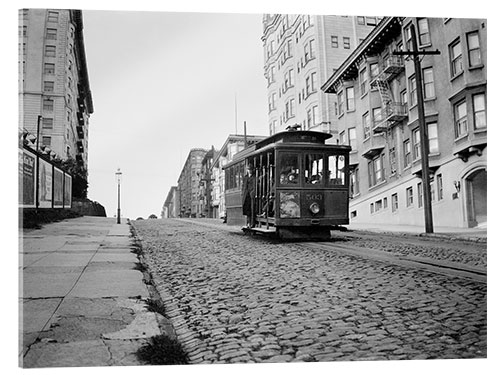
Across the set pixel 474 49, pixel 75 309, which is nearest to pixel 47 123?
pixel 75 309

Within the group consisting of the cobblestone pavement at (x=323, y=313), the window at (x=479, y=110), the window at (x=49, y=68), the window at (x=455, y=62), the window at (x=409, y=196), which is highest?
the window at (x=455, y=62)

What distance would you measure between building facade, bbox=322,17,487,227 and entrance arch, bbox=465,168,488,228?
0.04ft

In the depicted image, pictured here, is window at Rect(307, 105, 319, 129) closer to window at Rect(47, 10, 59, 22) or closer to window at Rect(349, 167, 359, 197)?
window at Rect(349, 167, 359, 197)

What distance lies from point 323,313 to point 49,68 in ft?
10.8

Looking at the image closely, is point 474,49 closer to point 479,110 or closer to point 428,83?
point 479,110

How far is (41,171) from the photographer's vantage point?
4812 millimetres

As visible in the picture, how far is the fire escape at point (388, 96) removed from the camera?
8514mm

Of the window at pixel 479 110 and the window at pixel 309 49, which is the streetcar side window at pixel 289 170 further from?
the window at pixel 479 110

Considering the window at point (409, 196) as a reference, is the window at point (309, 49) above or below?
above

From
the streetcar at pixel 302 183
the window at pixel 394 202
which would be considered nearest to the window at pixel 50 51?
the streetcar at pixel 302 183

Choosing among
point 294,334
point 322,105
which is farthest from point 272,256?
point 322,105

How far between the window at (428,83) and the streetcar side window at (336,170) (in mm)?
1815
